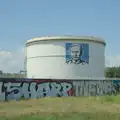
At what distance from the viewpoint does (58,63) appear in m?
64.6

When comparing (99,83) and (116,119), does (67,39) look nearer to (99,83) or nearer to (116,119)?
(99,83)

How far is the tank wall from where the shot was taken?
6425 cm

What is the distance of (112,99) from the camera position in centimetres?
4016

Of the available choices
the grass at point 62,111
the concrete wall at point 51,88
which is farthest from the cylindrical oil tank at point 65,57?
the grass at point 62,111

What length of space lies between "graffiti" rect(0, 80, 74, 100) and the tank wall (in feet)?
49.5

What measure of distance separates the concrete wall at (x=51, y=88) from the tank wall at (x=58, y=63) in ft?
31.9

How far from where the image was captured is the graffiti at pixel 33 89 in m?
42.2

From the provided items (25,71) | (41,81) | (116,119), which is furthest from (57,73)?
(116,119)

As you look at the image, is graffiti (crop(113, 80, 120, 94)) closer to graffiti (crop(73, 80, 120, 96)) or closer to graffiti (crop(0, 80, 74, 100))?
graffiti (crop(73, 80, 120, 96))

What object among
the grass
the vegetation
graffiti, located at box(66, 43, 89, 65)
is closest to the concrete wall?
the grass

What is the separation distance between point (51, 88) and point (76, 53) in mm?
17575

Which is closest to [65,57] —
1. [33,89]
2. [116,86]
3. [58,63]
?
[58,63]

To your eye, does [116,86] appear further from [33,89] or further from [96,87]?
[33,89]

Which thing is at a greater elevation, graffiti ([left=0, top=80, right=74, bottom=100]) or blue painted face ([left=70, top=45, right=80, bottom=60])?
blue painted face ([left=70, top=45, right=80, bottom=60])
